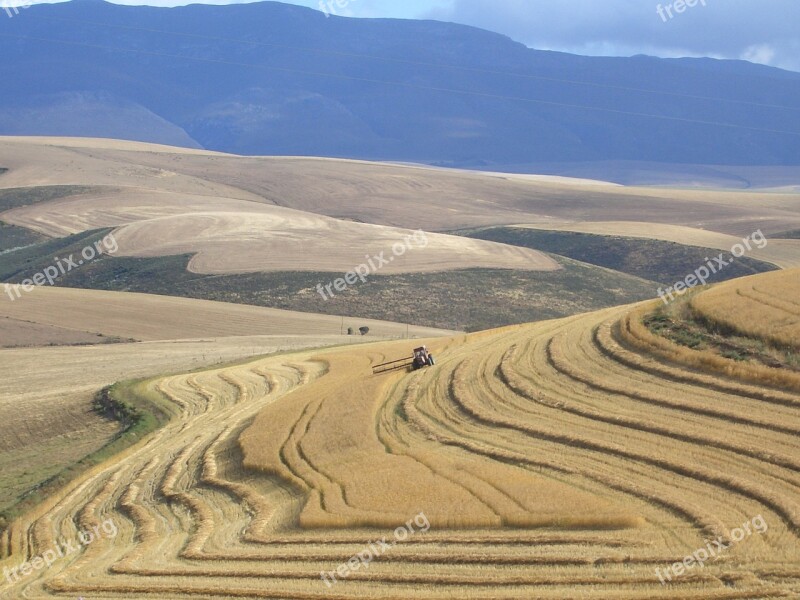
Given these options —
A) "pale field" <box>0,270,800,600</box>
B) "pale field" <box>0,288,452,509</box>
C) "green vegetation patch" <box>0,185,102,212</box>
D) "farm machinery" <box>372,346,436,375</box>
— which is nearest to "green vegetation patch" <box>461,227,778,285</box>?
"pale field" <box>0,288,452,509</box>

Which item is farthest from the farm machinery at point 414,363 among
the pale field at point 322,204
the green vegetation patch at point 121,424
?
the pale field at point 322,204

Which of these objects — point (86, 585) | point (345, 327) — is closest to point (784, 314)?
point (86, 585)

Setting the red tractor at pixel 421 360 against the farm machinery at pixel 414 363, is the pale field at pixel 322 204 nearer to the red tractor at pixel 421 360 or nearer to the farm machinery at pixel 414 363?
the farm machinery at pixel 414 363

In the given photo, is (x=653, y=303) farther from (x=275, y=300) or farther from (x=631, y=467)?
(x=275, y=300)

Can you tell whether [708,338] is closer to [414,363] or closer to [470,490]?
[470,490]

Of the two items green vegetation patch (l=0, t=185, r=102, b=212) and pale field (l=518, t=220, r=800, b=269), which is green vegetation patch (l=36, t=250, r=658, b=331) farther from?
green vegetation patch (l=0, t=185, r=102, b=212)

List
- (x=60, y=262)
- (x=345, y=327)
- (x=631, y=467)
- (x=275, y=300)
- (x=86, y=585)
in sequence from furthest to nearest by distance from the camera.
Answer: (x=60, y=262) < (x=275, y=300) < (x=345, y=327) < (x=631, y=467) < (x=86, y=585)

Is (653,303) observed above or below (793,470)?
above
